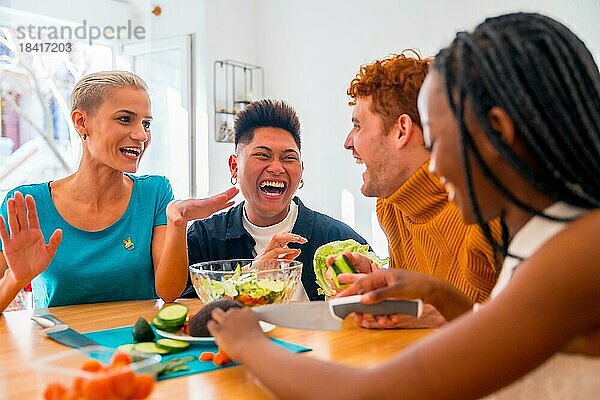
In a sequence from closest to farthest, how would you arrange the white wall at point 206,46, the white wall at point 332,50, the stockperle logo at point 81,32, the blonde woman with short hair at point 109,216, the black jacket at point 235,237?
the blonde woman with short hair at point 109,216, the black jacket at point 235,237, the stockperle logo at point 81,32, the white wall at point 332,50, the white wall at point 206,46

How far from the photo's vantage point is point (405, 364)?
2.29 ft

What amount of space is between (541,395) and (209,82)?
144 inches

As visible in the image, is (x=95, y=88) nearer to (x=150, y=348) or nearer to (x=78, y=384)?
(x=150, y=348)

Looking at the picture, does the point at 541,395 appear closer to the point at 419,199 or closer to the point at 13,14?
the point at 419,199

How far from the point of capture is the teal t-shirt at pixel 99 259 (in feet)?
6.26

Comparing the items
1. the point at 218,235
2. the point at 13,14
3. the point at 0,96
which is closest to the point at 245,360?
the point at 218,235

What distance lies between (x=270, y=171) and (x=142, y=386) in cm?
155

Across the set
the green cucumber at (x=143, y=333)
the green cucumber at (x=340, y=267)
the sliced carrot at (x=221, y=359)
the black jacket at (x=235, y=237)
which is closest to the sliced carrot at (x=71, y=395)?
the sliced carrot at (x=221, y=359)

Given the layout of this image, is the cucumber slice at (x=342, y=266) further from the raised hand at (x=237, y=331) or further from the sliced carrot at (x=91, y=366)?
the sliced carrot at (x=91, y=366)

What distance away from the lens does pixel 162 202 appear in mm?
2127

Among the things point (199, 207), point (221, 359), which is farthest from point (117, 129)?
point (221, 359)

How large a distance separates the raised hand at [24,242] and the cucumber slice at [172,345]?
1.64ft

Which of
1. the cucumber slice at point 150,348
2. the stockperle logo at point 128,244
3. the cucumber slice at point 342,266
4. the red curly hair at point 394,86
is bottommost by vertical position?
the cucumber slice at point 150,348

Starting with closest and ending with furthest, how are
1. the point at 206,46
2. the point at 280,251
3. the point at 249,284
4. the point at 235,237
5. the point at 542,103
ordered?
the point at 542,103 < the point at 249,284 < the point at 280,251 < the point at 235,237 < the point at 206,46
